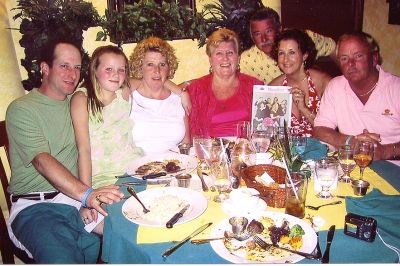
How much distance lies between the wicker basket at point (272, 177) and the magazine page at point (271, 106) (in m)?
1.01

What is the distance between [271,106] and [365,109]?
695 mm

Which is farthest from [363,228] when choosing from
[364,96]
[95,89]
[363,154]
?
[95,89]

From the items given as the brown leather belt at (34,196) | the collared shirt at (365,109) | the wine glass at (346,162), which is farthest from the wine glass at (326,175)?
the brown leather belt at (34,196)

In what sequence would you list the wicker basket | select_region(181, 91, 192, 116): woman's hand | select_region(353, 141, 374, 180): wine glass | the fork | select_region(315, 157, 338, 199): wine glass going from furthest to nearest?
select_region(181, 91, 192, 116): woman's hand, select_region(353, 141, 374, 180): wine glass, select_region(315, 157, 338, 199): wine glass, the wicker basket, the fork

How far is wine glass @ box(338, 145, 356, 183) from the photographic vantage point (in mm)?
1587

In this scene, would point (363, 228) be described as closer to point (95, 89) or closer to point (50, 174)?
point (50, 174)

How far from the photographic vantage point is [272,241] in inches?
44.1

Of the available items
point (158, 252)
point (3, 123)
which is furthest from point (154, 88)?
point (158, 252)

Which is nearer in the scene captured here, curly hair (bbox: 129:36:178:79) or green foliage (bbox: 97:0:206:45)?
curly hair (bbox: 129:36:178:79)

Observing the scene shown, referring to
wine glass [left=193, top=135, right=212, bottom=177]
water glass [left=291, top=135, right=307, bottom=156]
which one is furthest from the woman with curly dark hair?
wine glass [left=193, top=135, right=212, bottom=177]

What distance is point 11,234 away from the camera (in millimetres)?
1917

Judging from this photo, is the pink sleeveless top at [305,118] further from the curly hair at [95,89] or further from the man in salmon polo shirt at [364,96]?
the curly hair at [95,89]

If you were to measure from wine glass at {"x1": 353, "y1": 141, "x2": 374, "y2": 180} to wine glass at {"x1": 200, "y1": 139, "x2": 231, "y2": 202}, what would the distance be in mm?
632

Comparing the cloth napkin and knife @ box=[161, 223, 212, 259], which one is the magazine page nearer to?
the cloth napkin
